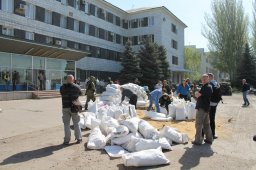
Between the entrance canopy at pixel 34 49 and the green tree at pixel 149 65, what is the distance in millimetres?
11932

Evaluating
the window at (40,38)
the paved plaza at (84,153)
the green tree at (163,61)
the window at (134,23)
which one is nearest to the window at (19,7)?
the window at (40,38)

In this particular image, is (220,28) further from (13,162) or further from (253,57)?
(13,162)

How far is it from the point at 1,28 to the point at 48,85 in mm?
6265

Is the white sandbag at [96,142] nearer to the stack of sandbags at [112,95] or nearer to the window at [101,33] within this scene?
the stack of sandbags at [112,95]

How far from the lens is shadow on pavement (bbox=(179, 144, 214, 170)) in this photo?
6.94 m

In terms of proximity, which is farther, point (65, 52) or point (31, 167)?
point (65, 52)

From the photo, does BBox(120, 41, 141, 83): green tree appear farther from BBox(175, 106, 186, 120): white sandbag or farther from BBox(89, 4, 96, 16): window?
BBox(175, 106, 186, 120): white sandbag

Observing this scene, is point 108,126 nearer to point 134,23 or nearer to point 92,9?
point 92,9

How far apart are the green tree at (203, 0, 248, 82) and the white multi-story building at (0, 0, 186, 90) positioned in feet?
21.4

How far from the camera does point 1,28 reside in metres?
28.7

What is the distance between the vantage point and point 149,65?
4275 cm

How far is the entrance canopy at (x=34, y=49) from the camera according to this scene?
24381 millimetres

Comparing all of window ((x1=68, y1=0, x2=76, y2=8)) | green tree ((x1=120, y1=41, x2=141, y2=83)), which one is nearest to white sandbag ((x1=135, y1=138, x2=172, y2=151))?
window ((x1=68, y1=0, x2=76, y2=8))

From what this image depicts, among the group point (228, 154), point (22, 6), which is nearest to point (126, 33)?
point (22, 6)
